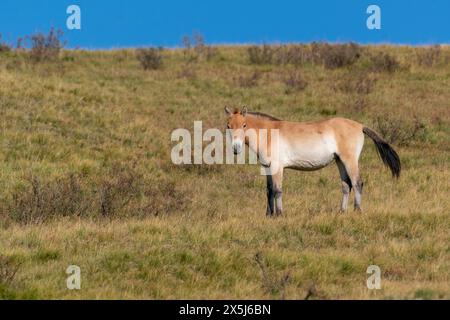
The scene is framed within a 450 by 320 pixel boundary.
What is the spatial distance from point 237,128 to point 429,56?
72.2 feet

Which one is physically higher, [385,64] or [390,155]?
[385,64]

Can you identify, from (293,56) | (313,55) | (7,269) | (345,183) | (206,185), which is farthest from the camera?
(313,55)

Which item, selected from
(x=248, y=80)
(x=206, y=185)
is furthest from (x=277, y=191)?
Answer: (x=248, y=80)

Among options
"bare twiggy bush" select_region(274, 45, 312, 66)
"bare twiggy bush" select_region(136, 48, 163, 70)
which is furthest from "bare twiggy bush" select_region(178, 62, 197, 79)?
"bare twiggy bush" select_region(274, 45, 312, 66)

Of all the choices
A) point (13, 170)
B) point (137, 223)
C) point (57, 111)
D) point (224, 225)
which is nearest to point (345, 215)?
point (224, 225)

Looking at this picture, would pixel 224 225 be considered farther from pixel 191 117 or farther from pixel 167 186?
pixel 191 117

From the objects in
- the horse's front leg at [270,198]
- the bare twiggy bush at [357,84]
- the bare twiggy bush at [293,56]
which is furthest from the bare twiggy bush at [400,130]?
the bare twiggy bush at [293,56]

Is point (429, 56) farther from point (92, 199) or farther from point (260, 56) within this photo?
point (92, 199)

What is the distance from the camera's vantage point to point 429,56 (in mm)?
32688

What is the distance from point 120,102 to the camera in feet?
82.9

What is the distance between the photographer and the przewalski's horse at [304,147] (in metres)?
13.2

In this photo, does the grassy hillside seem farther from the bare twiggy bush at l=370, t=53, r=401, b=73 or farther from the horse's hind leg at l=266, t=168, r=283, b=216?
the horse's hind leg at l=266, t=168, r=283, b=216

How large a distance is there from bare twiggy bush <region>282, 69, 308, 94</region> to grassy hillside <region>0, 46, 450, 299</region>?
5.2 inches

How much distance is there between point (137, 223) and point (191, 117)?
12651 mm
